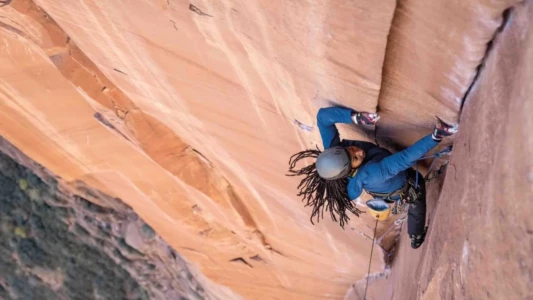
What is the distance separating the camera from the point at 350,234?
159 inches

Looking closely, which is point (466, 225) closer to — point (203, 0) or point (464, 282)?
A: point (464, 282)

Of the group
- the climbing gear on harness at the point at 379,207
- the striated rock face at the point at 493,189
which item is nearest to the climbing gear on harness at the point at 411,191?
the climbing gear on harness at the point at 379,207

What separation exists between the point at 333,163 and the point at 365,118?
266 mm

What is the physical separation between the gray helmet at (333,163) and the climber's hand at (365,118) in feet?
0.53

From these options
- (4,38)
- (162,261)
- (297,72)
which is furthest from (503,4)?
(162,261)

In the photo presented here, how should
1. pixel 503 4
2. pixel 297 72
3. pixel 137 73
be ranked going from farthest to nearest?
pixel 137 73 < pixel 297 72 < pixel 503 4

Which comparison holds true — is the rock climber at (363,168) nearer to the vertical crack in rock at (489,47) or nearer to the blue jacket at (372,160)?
the blue jacket at (372,160)

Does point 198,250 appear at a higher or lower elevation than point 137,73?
lower

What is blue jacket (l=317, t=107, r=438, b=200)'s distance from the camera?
2.57m

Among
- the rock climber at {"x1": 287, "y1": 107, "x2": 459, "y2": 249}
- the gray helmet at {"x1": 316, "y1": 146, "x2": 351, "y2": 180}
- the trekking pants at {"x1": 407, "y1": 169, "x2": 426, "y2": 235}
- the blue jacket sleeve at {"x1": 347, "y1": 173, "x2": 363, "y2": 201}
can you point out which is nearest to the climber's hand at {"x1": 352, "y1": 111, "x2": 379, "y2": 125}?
the rock climber at {"x1": 287, "y1": 107, "x2": 459, "y2": 249}

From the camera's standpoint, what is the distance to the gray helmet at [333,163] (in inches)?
105

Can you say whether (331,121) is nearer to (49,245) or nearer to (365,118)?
(365,118)

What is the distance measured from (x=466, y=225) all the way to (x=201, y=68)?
175 cm

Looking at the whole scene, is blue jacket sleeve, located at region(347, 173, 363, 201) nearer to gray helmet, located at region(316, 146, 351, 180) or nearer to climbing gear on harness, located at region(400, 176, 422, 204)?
gray helmet, located at region(316, 146, 351, 180)
